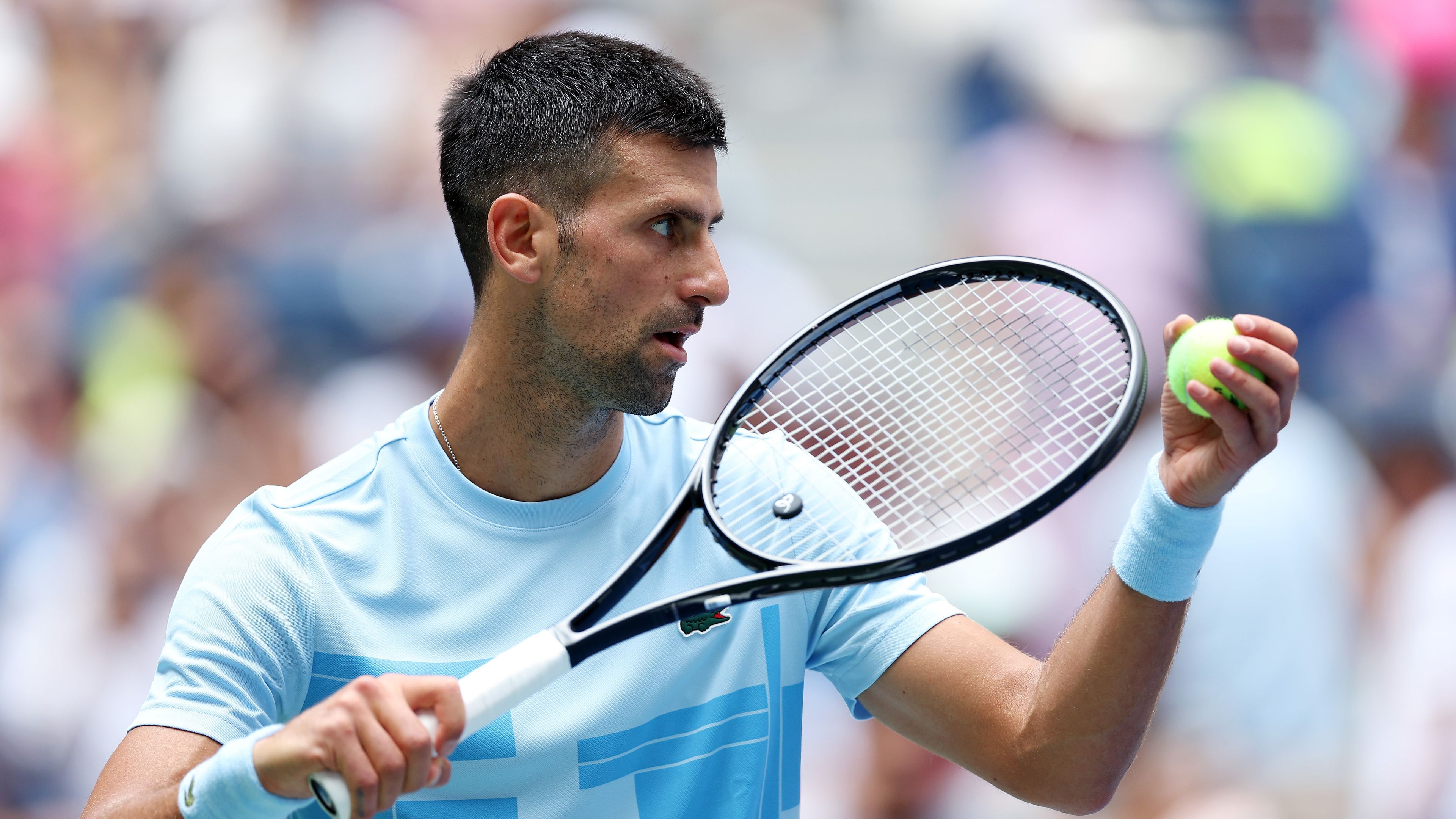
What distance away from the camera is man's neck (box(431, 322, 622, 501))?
219 cm

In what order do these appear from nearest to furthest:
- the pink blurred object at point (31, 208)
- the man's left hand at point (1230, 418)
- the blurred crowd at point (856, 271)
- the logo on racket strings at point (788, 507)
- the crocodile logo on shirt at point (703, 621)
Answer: the man's left hand at point (1230, 418) < the crocodile logo on shirt at point (703, 621) < the logo on racket strings at point (788, 507) < the blurred crowd at point (856, 271) < the pink blurred object at point (31, 208)

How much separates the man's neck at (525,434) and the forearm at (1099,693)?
0.70 meters

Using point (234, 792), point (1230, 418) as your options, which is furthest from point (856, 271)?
point (234, 792)

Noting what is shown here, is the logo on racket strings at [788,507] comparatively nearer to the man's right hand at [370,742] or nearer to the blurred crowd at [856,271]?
the man's right hand at [370,742]

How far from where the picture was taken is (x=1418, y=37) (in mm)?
6160

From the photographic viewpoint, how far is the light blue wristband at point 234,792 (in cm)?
171

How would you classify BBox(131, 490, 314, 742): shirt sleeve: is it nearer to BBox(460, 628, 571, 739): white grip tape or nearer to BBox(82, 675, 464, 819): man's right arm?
BBox(82, 675, 464, 819): man's right arm

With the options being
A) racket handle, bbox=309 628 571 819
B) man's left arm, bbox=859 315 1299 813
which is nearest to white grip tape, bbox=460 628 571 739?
racket handle, bbox=309 628 571 819

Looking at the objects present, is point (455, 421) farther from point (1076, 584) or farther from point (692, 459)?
point (1076, 584)

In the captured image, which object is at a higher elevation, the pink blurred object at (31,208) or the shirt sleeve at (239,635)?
the pink blurred object at (31,208)

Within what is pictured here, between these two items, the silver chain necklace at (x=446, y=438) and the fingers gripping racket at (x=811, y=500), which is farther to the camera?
the silver chain necklace at (x=446, y=438)

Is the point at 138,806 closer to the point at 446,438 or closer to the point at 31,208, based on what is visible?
the point at 446,438

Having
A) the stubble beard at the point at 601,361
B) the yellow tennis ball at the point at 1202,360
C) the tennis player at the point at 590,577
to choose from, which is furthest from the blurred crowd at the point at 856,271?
the yellow tennis ball at the point at 1202,360

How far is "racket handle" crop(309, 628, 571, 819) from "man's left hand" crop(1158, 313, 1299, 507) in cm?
79
